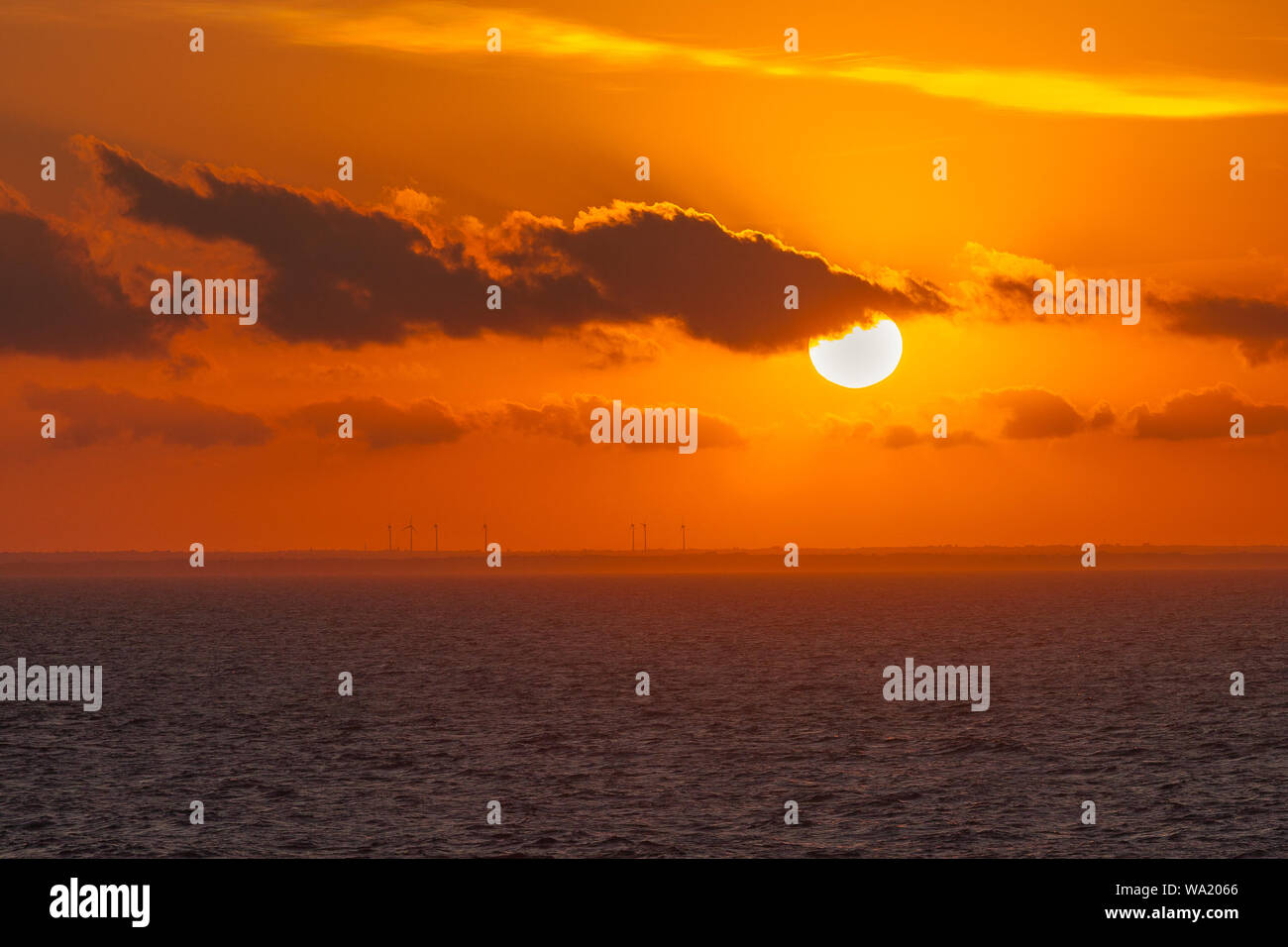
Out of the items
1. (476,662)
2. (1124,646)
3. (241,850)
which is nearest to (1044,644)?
(1124,646)

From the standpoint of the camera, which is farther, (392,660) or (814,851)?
(392,660)

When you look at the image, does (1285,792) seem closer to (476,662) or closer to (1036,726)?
(1036,726)

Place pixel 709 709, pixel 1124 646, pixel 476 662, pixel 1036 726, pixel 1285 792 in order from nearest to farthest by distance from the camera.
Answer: pixel 1285 792
pixel 1036 726
pixel 709 709
pixel 476 662
pixel 1124 646

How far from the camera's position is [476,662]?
169 metres

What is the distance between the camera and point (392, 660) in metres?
173

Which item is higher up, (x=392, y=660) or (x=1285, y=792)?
(x=392, y=660)
